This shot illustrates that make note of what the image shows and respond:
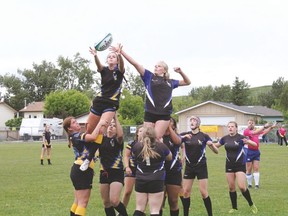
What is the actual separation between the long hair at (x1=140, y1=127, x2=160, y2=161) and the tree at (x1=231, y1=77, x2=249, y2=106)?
91.2 meters

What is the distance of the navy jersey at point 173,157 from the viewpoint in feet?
31.1

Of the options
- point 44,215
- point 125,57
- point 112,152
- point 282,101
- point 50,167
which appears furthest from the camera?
point 282,101

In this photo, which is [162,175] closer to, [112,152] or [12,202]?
[112,152]

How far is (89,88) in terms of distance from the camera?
354 feet

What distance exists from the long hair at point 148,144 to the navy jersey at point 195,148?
302 centimetres

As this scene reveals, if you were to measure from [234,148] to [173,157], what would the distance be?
3.09m

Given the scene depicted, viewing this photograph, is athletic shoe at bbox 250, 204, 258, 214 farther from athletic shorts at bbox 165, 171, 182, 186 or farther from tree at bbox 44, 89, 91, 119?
tree at bbox 44, 89, 91, 119

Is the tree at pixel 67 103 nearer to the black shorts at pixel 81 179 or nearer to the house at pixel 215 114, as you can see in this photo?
the house at pixel 215 114

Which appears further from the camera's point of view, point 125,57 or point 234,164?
point 234,164

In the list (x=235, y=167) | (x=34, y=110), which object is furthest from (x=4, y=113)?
(x=235, y=167)

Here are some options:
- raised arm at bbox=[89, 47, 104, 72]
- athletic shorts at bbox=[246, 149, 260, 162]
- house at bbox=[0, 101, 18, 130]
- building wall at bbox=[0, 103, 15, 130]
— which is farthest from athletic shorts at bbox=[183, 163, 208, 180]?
building wall at bbox=[0, 103, 15, 130]

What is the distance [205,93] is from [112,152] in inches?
4766

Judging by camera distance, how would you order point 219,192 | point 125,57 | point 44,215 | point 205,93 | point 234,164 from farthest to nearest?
point 205,93, point 219,192, point 234,164, point 44,215, point 125,57

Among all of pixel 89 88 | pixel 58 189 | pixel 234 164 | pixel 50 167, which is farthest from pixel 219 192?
pixel 89 88
